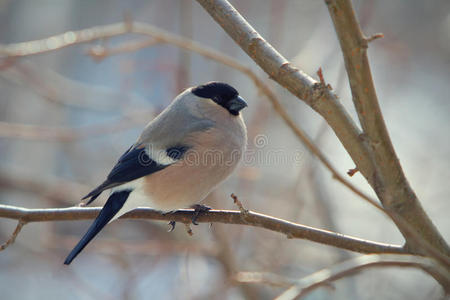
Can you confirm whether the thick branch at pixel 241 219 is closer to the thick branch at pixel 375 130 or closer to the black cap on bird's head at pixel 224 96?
the thick branch at pixel 375 130

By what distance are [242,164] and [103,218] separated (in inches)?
63.7

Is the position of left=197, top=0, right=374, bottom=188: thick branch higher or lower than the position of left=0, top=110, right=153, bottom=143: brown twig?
higher

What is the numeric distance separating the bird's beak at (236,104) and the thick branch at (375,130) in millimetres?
1433

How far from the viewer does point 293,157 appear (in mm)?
4664

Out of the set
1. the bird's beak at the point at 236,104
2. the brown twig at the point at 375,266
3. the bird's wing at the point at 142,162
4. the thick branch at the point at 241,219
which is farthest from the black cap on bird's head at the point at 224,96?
the brown twig at the point at 375,266

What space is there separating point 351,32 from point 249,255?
292cm

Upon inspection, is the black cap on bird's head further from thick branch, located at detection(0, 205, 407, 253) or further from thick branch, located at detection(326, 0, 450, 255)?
thick branch, located at detection(326, 0, 450, 255)

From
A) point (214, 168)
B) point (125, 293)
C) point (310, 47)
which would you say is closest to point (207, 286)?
point (125, 293)

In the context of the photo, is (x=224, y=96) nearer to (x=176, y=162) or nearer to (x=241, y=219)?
(x=176, y=162)

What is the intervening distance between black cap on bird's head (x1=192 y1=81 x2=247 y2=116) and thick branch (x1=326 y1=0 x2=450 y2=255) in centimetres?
145

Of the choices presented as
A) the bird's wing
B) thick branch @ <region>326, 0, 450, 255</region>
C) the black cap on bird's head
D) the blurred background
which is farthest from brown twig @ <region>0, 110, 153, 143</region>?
thick branch @ <region>326, 0, 450, 255</region>

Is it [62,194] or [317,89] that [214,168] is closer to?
[317,89]

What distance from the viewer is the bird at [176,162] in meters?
2.66

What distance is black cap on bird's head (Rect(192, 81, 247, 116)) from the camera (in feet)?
10.3
